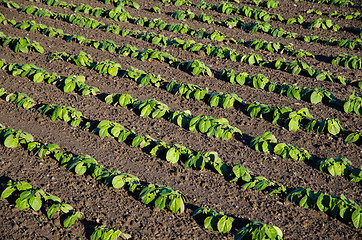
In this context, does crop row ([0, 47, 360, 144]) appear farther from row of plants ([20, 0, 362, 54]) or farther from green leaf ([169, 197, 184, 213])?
row of plants ([20, 0, 362, 54])

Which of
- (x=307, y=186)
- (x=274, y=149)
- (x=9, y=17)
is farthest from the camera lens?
(x=9, y=17)

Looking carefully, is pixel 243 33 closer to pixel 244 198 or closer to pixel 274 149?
pixel 274 149

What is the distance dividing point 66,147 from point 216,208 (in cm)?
249

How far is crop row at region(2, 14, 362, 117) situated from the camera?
652 centimetres

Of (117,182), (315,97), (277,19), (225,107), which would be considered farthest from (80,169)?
(277,19)

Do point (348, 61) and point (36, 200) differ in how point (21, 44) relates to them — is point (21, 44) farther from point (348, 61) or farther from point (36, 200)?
point (348, 61)

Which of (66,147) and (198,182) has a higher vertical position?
(198,182)

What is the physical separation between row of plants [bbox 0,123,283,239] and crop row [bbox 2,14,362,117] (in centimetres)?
316

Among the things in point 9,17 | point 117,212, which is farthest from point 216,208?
point 9,17

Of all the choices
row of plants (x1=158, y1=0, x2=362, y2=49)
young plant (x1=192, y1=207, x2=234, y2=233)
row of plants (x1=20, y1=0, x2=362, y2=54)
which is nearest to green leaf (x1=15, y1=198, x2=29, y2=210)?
young plant (x1=192, y1=207, x2=234, y2=233)

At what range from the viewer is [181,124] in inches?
238

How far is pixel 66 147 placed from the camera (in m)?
5.55

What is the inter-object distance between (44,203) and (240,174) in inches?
102

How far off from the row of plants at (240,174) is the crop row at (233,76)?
2.29 metres
